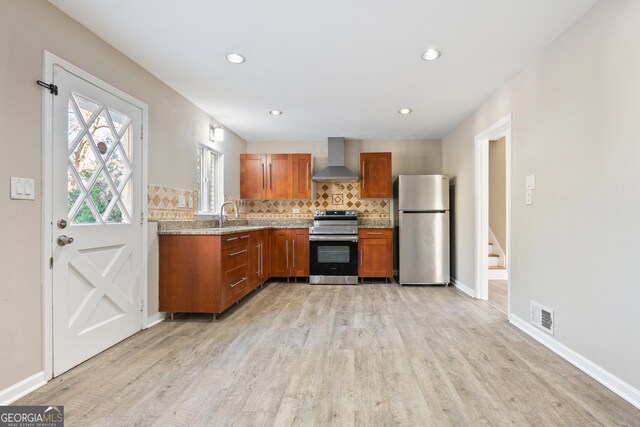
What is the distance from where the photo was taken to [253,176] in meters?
5.20

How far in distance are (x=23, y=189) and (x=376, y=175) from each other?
13.9 ft

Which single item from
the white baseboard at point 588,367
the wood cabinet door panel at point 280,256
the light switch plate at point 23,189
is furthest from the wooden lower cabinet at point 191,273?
the white baseboard at point 588,367

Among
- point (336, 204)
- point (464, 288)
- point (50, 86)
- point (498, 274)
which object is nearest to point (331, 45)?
point (50, 86)

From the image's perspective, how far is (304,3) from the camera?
1.95 m

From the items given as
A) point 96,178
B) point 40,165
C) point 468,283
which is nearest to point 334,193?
point 468,283

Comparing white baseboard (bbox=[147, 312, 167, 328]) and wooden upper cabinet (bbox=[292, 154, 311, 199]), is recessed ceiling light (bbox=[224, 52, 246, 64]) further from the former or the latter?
wooden upper cabinet (bbox=[292, 154, 311, 199])

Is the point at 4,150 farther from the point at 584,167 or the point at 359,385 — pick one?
the point at 584,167

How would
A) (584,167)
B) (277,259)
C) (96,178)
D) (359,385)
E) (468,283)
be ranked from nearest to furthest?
(359,385)
(584,167)
(96,178)
(468,283)
(277,259)

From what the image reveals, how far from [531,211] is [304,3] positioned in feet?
7.64

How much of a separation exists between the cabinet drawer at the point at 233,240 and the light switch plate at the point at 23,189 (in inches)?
56.6

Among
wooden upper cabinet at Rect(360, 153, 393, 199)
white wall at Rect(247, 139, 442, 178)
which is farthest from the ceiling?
white wall at Rect(247, 139, 442, 178)

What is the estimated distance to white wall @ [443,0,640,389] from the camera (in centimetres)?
174

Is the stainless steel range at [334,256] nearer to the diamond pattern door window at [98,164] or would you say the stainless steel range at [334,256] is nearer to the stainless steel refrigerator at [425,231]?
the stainless steel refrigerator at [425,231]

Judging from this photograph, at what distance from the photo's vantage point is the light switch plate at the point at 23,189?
1715 mm
